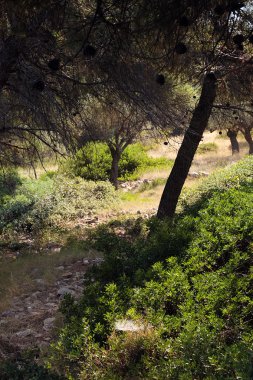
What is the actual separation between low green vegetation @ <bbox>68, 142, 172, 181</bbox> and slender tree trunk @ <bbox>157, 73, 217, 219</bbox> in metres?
10.3

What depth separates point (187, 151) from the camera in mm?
10094

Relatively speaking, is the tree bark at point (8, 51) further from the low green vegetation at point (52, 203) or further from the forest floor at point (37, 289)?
the low green vegetation at point (52, 203)

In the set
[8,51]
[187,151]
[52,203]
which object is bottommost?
[52,203]

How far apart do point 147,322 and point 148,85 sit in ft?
14.6

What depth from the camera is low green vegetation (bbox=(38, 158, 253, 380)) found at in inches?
148

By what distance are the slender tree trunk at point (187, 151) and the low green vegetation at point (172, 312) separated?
13.0 ft

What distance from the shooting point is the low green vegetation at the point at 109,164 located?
22130mm

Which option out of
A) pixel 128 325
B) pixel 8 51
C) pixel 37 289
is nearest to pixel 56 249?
pixel 37 289

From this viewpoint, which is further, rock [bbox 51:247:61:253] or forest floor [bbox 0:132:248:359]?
rock [bbox 51:247:61:253]

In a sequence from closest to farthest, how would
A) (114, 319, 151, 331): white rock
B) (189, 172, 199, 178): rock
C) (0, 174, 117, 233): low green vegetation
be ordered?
(114, 319, 151, 331): white rock
(0, 174, 117, 233): low green vegetation
(189, 172, 199, 178): rock

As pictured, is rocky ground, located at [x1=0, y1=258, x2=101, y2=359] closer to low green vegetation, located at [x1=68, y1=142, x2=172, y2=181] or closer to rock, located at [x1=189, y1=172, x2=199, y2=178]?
low green vegetation, located at [x1=68, y1=142, x2=172, y2=181]

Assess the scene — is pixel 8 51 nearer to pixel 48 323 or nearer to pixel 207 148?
pixel 48 323

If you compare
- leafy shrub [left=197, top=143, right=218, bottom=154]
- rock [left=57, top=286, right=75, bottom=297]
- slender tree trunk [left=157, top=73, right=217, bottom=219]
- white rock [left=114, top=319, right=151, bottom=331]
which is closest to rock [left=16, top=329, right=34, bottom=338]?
rock [left=57, top=286, right=75, bottom=297]

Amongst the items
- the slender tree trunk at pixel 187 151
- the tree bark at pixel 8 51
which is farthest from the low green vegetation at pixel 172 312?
the slender tree trunk at pixel 187 151
